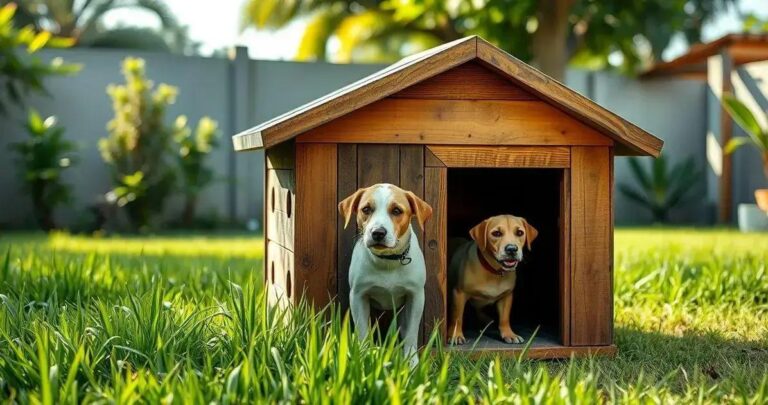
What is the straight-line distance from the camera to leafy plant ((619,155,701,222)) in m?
16.0

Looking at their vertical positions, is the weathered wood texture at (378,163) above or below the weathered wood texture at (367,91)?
below

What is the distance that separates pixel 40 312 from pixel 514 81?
2.61 meters

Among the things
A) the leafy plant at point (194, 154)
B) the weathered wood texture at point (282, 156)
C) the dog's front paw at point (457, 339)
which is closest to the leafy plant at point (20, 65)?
the leafy plant at point (194, 154)

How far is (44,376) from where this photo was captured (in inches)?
127

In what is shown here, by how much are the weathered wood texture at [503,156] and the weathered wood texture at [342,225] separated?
404mm

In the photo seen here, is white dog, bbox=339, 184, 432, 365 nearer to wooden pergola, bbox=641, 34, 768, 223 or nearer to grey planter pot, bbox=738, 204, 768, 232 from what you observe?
grey planter pot, bbox=738, 204, 768, 232

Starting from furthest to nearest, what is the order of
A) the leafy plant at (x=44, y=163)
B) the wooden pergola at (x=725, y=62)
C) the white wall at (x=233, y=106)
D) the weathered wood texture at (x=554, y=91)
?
the wooden pergola at (x=725, y=62) → the white wall at (x=233, y=106) → the leafy plant at (x=44, y=163) → the weathered wood texture at (x=554, y=91)

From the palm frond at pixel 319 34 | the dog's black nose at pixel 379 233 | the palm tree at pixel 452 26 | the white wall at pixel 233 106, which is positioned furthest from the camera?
the palm frond at pixel 319 34

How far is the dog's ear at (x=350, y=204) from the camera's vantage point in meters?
4.69

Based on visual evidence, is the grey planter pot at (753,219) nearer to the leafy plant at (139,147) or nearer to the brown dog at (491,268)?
the leafy plant at (139,147)

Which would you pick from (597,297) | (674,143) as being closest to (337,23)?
(674,143)

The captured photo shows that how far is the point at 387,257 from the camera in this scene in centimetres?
469

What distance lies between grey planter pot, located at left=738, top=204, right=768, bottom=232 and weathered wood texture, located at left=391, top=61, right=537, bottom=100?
9288 mm

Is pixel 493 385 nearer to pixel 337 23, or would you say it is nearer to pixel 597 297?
pixel 597 297
